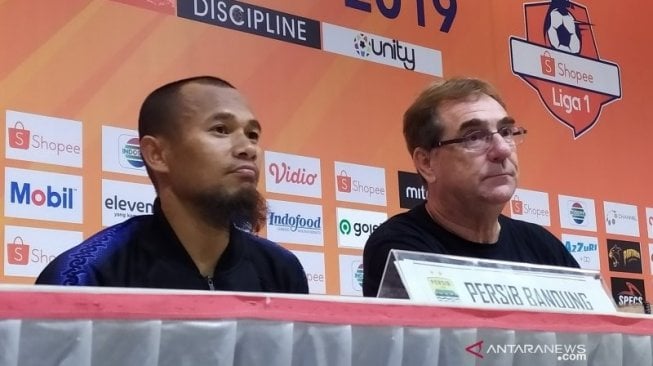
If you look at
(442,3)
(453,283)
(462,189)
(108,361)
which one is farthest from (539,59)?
(108,361)

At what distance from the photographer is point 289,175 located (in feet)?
10.2

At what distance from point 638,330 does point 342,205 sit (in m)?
2.09

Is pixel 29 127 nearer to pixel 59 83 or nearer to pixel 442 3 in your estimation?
pixel 59 83

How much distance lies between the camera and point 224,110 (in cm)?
146

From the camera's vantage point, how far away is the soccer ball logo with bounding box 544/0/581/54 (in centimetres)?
413

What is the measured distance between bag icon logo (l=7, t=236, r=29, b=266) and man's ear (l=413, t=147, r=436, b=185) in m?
1.15

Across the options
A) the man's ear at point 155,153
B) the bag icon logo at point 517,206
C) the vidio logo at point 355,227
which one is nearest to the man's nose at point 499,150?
the man's ear at point 155,153

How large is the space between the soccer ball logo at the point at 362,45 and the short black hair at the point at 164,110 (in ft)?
6.40

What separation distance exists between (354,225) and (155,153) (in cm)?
180

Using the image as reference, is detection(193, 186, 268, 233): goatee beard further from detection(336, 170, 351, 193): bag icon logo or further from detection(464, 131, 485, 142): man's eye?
detection(336, 170, 351, 193): bag icon logo

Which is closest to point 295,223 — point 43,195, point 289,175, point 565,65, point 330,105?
point 289,175

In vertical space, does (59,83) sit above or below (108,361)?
above

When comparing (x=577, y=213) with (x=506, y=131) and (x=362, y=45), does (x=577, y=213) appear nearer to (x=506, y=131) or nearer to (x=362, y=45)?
(x=362, y=45)

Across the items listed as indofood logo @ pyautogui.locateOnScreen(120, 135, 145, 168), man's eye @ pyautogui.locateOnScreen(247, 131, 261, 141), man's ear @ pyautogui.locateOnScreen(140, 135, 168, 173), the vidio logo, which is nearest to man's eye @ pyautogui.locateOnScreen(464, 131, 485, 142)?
man's eye @ pyautogui.locateOnScreen(247, 131, 261, 141)
